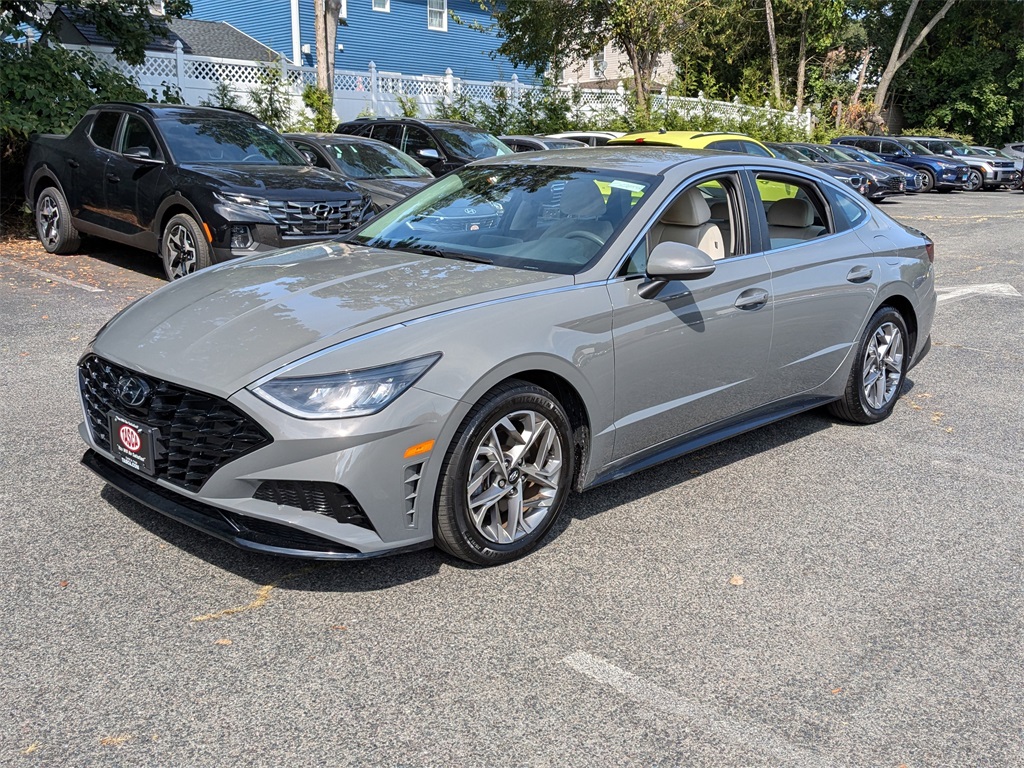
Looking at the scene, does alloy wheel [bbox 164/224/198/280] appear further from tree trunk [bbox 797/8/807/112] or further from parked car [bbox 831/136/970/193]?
tree trunk [bbox 797/8/807/112]

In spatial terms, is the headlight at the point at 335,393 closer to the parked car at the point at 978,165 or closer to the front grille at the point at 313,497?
the front grille at the point at 313,497

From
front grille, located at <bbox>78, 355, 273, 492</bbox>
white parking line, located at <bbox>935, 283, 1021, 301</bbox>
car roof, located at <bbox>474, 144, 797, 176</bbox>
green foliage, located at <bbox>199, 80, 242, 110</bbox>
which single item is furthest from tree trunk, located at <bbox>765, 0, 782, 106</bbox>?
front grille, located at <bbox>78, 355, 273, 492</bbox>

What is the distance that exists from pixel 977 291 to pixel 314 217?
7.20 meters

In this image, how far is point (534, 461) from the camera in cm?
408

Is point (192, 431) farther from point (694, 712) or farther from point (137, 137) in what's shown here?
point (137, 137)

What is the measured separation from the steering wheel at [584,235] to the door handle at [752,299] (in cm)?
80

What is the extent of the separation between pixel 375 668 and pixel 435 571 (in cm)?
75

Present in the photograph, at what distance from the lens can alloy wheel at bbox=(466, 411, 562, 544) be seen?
387 centimetres

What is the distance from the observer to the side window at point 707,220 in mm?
4945

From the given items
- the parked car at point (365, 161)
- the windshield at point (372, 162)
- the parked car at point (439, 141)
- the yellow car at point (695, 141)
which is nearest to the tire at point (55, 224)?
the parked car at point (365, 161)

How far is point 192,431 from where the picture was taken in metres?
3.59

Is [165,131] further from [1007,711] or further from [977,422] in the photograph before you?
[1007,711]

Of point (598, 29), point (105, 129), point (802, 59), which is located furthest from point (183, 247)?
point (802, 59)

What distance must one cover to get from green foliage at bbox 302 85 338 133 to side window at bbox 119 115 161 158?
367 inches
